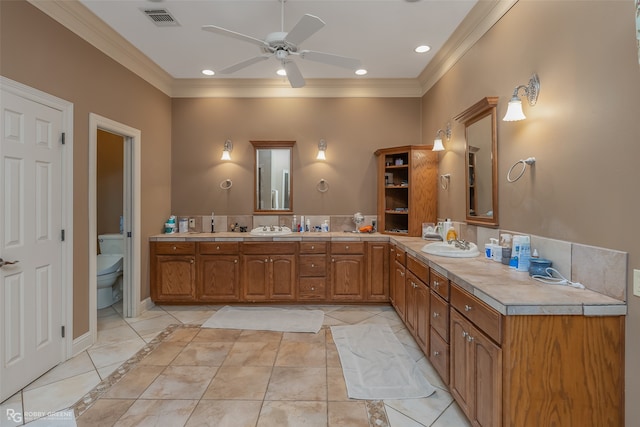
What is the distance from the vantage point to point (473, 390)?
1.75 metres

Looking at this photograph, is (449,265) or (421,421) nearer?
(421,421)

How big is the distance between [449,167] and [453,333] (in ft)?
7.03

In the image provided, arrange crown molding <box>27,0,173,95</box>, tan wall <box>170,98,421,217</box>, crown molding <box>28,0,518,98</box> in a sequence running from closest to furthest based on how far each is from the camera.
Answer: crown molding <box>27,0,173,95</box> < crown molding <box>28,0,518,98</box> < tan wall <box>170,98,421,217</box>

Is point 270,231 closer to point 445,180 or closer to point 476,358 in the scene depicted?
point 445,180

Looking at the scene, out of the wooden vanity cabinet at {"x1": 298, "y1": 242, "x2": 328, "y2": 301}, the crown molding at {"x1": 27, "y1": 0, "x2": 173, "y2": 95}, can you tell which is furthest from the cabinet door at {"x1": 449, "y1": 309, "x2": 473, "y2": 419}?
the crown molding at {"x1": 27, "y1": 0, "x2": 173, "y2": 95}

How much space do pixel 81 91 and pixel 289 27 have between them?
2018mm

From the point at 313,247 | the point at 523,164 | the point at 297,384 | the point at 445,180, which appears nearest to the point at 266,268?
the point at 313,247

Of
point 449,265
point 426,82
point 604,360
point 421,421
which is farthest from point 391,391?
point 426,82

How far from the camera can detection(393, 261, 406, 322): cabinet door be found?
10.9 feet

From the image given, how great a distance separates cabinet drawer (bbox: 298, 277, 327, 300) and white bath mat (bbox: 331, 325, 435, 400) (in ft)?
2.20

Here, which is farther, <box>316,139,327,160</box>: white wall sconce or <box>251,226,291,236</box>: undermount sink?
<box>316,139,327,160</box>: white wall sconce

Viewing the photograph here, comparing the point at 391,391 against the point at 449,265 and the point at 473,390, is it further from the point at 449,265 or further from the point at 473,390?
the point at 449,265

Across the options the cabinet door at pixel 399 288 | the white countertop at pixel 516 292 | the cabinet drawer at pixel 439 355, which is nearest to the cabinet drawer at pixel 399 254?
the cabinet door at pixel 399 288

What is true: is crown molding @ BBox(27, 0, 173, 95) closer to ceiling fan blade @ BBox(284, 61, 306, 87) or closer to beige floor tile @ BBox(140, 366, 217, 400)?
ceiling fan blade @ BBox(284, 61, 306, 87)
